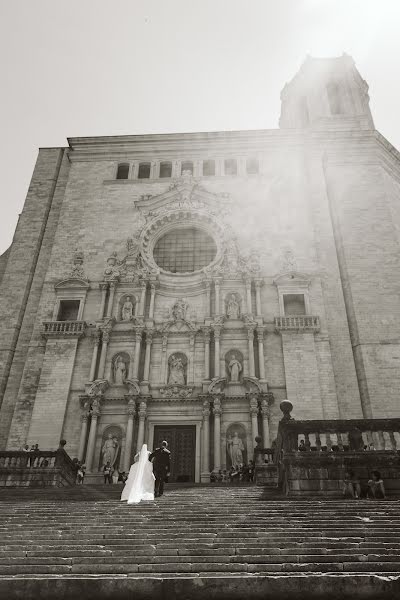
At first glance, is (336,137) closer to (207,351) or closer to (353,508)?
(207,351)

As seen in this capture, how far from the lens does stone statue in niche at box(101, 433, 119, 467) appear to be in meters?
Result: 18.4

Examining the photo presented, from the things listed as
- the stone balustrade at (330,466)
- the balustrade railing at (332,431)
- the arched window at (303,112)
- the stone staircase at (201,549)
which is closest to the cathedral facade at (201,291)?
the arched window at (303,112)

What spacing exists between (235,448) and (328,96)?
20.1 metres

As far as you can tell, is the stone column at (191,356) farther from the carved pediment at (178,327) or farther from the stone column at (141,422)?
the stone column at (141,422)

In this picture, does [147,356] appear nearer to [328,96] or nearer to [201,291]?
[201,291]

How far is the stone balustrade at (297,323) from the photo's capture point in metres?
20.6

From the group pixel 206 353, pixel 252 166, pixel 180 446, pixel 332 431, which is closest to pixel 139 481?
pixel 332 431

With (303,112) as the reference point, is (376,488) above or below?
below

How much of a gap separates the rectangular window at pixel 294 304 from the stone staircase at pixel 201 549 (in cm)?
1170

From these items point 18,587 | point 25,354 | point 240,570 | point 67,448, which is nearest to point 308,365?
point 67,448

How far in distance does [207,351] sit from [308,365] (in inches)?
145

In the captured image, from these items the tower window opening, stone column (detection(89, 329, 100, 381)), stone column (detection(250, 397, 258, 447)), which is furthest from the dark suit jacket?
the tower window opening

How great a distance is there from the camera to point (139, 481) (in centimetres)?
1110

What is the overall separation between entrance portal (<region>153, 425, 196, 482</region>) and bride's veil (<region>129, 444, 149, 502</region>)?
7.09 metres
